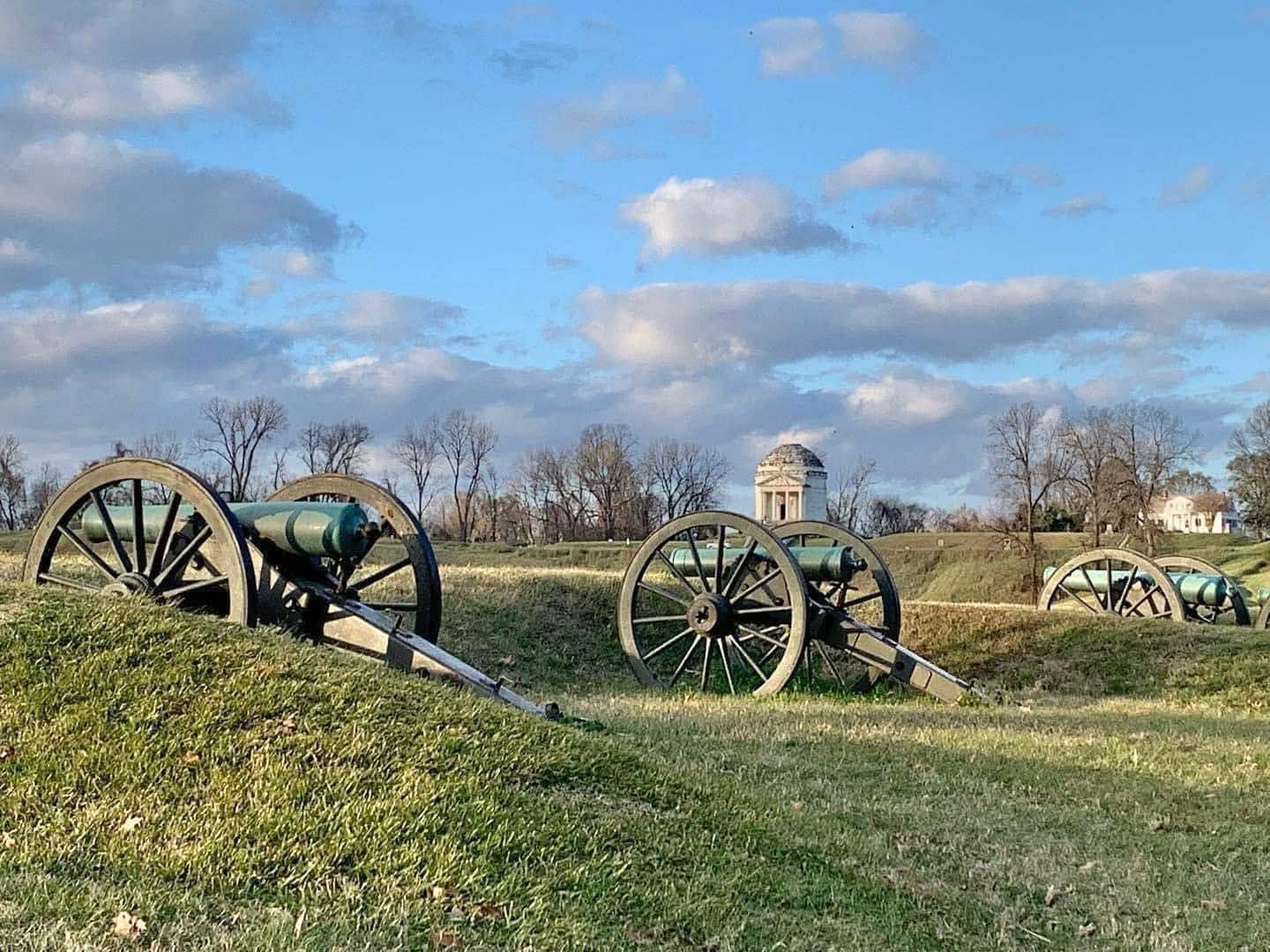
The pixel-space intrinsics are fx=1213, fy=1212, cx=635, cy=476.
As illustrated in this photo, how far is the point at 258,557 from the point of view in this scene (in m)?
9.24

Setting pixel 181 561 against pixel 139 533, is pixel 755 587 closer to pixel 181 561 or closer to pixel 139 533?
pixel 181 561

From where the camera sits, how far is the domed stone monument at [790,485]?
67812 millimetres

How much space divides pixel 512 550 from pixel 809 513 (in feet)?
78.7

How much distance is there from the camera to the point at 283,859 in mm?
4754

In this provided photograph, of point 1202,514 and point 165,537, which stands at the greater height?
point 1202,514

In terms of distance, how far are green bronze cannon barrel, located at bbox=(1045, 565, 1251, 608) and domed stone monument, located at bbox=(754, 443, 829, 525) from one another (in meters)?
44.5

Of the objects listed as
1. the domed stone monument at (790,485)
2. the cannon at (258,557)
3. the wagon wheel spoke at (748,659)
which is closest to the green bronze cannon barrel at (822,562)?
the wagon wheel spoke at (748,659)

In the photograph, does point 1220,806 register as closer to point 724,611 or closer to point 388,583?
point 724,611

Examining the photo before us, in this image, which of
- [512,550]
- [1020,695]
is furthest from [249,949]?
[512,550]

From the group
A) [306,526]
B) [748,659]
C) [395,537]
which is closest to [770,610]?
[748,659]

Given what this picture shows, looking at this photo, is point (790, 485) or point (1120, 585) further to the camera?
point (790, 485)

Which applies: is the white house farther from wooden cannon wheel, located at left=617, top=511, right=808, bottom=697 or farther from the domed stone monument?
wooden cannon wheel, located at left=617, top=511, right=808, bottom=697

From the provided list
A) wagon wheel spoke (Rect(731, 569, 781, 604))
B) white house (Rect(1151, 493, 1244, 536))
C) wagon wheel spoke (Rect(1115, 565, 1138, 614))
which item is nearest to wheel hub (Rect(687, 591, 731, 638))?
wagon wheel spoke (Rect(731, 569, 781, 604))

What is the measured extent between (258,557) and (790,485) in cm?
5983
